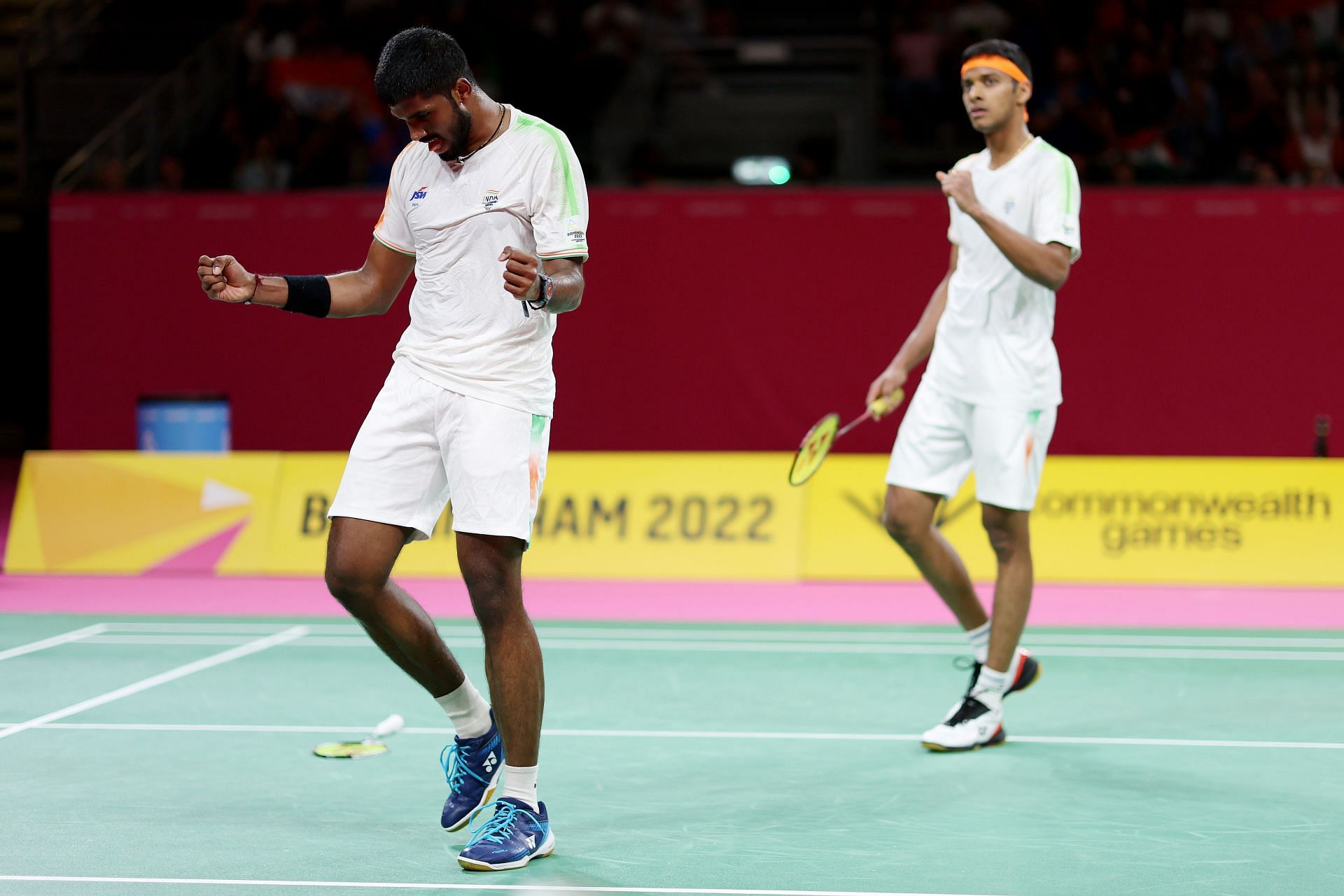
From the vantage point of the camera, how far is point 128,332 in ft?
41.3

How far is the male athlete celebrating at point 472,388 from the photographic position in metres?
3.70

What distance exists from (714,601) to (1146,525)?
2.39 meters

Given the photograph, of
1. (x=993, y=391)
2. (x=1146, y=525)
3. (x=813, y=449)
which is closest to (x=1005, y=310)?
(x=993, y=391)

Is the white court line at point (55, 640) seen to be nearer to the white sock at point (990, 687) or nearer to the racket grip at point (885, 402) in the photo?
the racket grip at point (885, 402)

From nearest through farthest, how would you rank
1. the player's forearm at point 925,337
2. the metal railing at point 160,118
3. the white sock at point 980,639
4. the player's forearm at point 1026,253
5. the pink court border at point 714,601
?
the player's forearm at point 1026,253 < the white sock at point 980,639 < the player's forearm at point 925,337 < the pink court border at point 714,601 < the metal railing at point 160,118

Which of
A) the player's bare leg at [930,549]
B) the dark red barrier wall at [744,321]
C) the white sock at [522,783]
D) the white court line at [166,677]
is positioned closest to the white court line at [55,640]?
the white court line at [166,677]

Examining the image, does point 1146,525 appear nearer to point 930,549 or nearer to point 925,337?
point 925,337

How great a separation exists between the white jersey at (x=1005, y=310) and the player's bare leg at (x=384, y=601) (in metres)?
2.02

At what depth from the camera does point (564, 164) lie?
3.77 meters

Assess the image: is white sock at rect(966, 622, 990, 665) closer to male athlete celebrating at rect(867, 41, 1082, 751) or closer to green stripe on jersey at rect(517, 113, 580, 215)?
male athlete celebrating at rect(867, 41, 1082, 751)

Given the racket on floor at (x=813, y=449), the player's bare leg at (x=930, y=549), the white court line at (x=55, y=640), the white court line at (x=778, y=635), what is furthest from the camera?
the white court line at (x=778, y=635)

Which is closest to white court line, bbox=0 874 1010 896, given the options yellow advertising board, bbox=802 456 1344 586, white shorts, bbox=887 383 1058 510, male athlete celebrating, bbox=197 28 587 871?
male athlete celebrating, bbox=197 28 587 871

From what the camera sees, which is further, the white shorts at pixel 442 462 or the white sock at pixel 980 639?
the white sock at pixel 980 639

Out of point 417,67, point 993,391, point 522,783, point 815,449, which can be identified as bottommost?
point 522,783
